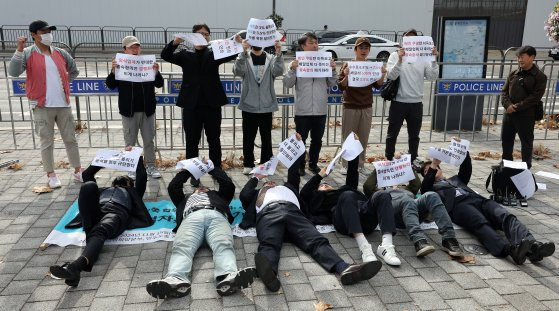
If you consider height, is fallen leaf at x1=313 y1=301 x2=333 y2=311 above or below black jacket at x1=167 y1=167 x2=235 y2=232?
below

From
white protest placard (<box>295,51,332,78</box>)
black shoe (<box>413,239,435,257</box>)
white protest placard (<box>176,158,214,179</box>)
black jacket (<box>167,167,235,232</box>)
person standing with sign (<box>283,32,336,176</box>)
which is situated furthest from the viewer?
person standing with sign (<box>283,32,336,176</box>)

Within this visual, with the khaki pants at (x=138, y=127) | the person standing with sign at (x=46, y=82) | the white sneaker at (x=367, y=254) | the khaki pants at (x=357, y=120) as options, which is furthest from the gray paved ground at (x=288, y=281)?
the khaki pants at (x=357, y=120)

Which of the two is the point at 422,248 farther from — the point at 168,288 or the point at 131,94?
the point at 131,94

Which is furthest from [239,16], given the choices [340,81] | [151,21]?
[340,81]

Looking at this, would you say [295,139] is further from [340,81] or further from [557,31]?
[557,31]

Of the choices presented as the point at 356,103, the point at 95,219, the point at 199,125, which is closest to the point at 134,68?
the point at 199,125

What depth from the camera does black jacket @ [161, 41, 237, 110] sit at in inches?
242

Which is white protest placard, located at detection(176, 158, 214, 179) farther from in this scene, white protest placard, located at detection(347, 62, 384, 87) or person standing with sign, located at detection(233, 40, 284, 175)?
white protest placard, located at detection(347, 62, 384, 87)

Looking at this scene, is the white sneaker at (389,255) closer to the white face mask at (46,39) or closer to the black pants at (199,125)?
the black pants at (199,125)

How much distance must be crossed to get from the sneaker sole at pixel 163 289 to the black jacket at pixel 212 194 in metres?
1.18

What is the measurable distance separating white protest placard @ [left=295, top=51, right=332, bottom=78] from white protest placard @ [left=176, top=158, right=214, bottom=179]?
200 centimetres

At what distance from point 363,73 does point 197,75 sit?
2272mm

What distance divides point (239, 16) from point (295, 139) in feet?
94.3

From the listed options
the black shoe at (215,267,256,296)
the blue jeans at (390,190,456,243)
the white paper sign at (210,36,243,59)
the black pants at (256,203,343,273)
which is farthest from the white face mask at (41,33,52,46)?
the blue jeans at (390,190,456,243)
